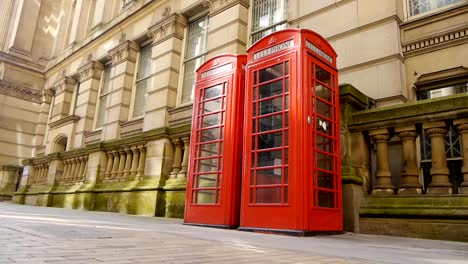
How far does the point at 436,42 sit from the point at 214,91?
3.68m

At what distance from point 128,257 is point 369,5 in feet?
19.4

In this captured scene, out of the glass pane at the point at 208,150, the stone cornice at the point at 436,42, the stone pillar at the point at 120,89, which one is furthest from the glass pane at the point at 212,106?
the stone pillar at the point at 120,89

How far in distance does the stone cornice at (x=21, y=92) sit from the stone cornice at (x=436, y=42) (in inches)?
681

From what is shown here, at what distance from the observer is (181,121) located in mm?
9070

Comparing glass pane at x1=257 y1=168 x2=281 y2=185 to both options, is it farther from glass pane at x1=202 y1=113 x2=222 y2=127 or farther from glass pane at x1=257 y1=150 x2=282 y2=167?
glass pane at x1=202 y1=113 x2=222 y2=127

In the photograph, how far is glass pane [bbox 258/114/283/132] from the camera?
4.74 metres

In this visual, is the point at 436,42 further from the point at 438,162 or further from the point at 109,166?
the point at 109,166


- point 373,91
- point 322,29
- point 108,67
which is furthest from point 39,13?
point 373,91

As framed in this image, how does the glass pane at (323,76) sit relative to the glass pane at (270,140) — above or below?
above

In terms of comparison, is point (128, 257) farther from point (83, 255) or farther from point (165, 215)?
point (165, 215)

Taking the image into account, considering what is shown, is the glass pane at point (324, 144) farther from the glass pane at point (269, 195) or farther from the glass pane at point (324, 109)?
the glass pane at point (269, 195)

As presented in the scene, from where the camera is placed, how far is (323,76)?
505 centimetres

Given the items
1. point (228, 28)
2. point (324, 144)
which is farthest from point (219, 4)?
point (324, 144)

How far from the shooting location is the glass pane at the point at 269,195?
4449 millimetres
